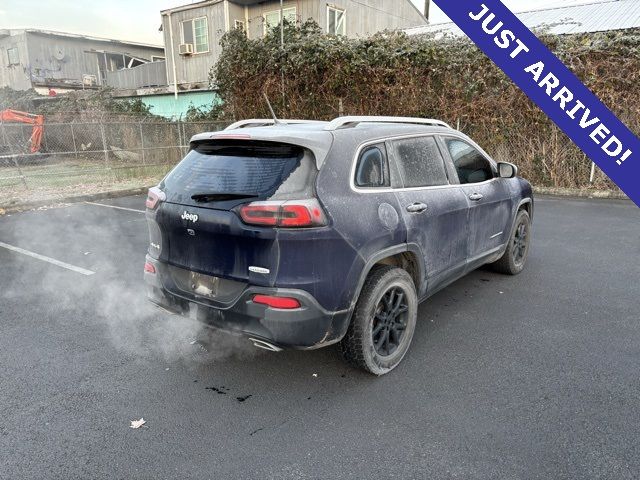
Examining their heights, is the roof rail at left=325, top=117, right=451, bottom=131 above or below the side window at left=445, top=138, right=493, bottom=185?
above

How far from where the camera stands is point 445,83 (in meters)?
11.4

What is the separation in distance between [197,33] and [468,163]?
1898 cm

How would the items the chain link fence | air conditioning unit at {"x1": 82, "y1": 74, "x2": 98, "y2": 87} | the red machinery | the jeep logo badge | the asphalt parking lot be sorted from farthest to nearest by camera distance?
air conditioning unit at {"x1": 82, "y1": 74, "x2": 98, "y2": 87}, the red machinery, the chain link fence, the jeep logo badge, the asphalt parking lot

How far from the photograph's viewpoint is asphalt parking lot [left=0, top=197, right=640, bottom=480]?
95.2 inches

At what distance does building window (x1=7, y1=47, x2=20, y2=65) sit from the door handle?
33022mm

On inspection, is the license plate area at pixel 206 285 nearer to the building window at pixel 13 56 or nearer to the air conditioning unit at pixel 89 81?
the air conditioning unit at pixel 89 81

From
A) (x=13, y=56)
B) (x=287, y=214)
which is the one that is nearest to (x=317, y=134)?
(x=287, y=214)

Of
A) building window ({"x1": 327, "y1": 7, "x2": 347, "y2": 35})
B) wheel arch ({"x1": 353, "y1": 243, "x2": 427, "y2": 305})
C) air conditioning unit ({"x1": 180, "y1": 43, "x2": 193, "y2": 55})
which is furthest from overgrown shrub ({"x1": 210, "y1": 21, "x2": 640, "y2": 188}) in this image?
wheel arch ({"x1": 353, "y1": 243, "x2": 427, "y2": 305})

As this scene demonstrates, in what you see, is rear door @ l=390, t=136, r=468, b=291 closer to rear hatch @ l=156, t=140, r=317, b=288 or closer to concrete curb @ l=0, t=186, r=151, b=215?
rear hatch @ l=156, t=140, r=317, b=288

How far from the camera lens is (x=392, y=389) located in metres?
3.06

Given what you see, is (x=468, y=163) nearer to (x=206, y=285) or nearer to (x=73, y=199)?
(x=206, y=285)

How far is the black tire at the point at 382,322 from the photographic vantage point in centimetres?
302

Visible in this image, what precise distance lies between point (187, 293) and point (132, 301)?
181 centimetres

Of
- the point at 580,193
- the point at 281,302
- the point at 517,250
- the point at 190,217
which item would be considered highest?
the point at 190,217
